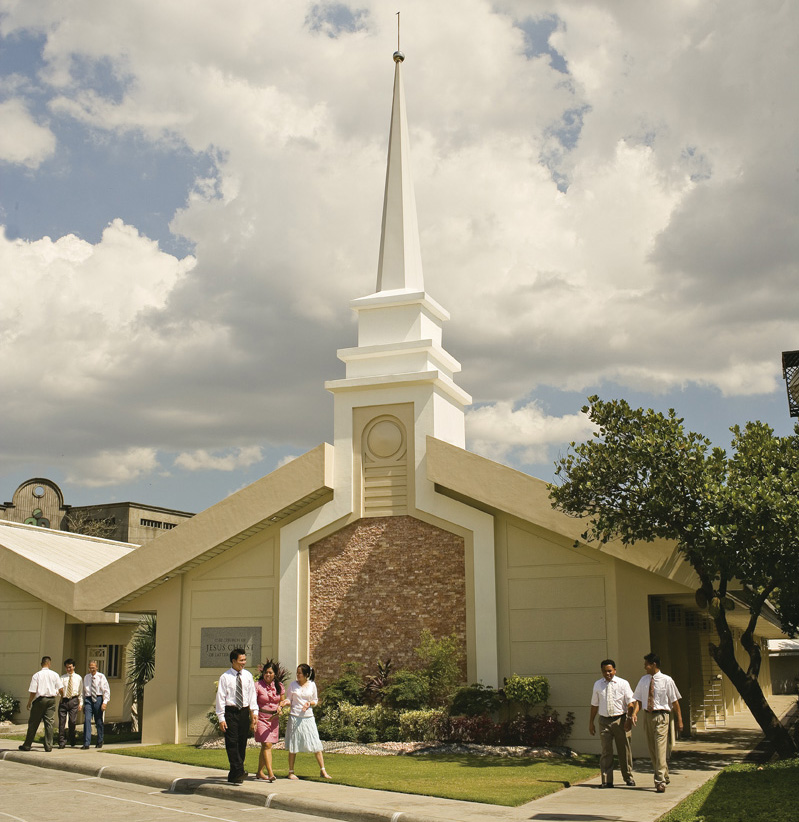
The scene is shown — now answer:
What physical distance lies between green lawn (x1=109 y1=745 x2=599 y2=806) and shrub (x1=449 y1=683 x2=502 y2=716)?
164 cm

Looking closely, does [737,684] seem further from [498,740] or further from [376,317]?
[376,317]

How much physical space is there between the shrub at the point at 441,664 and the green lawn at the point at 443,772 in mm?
2338

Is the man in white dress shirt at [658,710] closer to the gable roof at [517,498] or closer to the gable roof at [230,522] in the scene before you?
the gable roof at [517,498]

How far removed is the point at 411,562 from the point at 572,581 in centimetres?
351

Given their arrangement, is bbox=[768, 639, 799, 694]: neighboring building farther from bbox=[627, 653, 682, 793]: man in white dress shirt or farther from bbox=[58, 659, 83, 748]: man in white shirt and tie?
bbox=[58, 659, 83, 748]: man in white shirt and tie

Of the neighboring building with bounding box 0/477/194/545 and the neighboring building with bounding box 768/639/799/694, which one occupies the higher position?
the neighboring building with bounding box 0/477/194/545

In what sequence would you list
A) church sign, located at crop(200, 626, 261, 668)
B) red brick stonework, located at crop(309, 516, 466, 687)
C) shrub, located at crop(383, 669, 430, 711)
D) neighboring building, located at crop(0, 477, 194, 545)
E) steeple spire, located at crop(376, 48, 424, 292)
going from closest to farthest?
shrub, located at crop(383, 669, 430, 711)
red brick stonework, located at crop(309, 516, 466, 687)
church sign, located at crop(200, 626, 261, 668)
steeple spire, located at crop(376, 48, 424, 292)
neighboring building, located at crop(0, 477, 194, 545)

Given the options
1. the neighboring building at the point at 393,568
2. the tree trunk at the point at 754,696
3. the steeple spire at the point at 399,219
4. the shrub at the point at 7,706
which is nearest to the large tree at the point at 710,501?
the tree trunk at the point at 754,696

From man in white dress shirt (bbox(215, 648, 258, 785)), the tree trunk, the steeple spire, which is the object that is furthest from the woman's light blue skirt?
the steeple spire

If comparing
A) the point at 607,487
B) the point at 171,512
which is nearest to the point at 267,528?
the point at 607,487

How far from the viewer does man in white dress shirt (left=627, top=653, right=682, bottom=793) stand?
44.8 feet

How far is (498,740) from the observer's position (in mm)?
18078

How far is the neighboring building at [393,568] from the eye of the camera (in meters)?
19.3

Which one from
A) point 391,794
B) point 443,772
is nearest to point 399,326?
point 443,772
